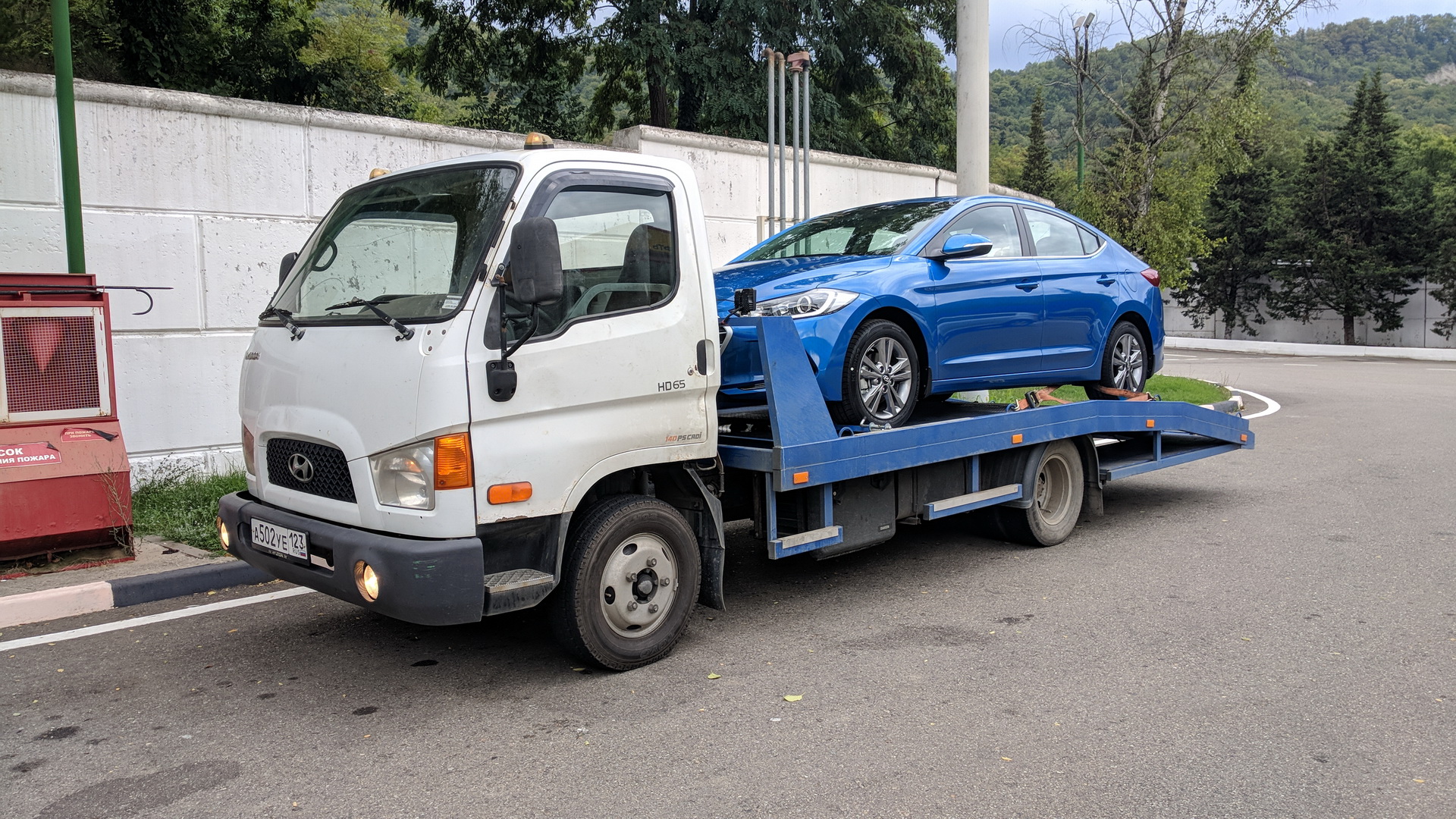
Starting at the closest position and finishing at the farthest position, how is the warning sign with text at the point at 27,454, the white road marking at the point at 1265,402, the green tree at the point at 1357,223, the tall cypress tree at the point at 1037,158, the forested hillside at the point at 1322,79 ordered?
the warning sign with text at the point at 27,454
the white road marking at the point at 1265,402
the forested hillside at the point at 1322,79
the green tree at the point at 1357,223
the tall cypress tree at the point at 1037,158

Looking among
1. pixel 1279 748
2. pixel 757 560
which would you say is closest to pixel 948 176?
pixel 757 560

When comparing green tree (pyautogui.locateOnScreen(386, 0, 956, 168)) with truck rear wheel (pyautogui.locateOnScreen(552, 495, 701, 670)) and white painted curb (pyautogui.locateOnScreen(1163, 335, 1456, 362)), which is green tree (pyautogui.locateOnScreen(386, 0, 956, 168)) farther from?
truck rear wheel (pyautogui.locateOnScreen(552, 495, 701, 670))

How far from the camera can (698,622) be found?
5.36 meters

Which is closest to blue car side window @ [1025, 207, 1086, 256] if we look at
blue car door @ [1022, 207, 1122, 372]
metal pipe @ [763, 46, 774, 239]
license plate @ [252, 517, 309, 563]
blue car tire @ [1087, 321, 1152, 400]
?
blue car door @ [1022, 207, 1122, 372]

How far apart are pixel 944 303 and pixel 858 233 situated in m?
0.80

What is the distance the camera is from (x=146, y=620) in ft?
17.9

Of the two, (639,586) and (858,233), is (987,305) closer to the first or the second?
(858,233)

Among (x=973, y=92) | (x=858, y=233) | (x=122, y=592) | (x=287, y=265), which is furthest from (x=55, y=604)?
(x=973, y=92)

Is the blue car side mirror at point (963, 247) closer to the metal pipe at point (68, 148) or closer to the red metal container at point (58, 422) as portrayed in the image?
the red metal container at point (58, 422)

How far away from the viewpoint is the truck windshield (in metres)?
4.20

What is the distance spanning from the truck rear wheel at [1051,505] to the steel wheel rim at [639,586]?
2.96 m

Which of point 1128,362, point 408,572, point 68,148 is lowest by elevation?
point 408,572

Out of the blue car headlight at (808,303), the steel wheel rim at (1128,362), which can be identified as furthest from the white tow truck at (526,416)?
the steel wheel rim at (1128,362)

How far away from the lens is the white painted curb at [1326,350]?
95.1 ft
